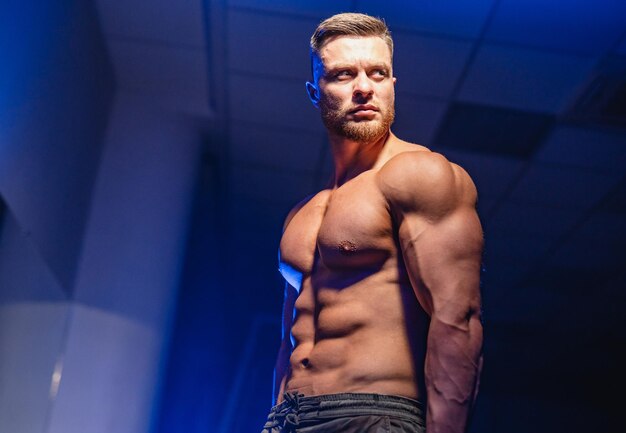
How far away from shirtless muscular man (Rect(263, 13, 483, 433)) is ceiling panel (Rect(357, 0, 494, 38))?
5.15ft

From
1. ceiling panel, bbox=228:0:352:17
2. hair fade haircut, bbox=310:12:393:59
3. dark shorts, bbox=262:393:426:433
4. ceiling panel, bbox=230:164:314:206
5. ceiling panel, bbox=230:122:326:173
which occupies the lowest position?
dark shorts, bbox=262:393:426:433

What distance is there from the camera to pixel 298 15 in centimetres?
306

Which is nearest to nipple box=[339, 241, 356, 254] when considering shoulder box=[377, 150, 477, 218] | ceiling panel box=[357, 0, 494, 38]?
shoulder box=[377, 150, 477, 218]

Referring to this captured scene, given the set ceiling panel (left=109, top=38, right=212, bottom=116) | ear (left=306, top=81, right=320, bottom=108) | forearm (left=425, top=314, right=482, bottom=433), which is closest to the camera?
forearm (left=425, top=314, right=482, bottom=433)

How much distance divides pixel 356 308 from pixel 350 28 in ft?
2.13

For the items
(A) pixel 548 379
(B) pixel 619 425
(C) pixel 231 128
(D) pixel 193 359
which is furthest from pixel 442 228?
(B) pixel 619 425

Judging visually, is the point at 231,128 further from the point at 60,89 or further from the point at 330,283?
the point at 330,283

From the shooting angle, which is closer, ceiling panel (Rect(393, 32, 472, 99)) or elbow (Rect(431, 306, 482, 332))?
elbow (Rect(431, 306, 482, 332))

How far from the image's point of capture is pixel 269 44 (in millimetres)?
3252

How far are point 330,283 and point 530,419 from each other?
24.1ft

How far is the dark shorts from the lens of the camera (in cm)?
113

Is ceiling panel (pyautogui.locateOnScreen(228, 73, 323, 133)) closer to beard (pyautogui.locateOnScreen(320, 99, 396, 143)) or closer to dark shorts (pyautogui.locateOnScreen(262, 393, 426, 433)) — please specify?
beard (pyautogui.locateOnScreen(320, 99, 396, 143))

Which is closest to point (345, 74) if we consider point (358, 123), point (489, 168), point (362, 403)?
point (358, 123)

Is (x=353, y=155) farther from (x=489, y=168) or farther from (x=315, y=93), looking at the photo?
(x=489, y=168)
